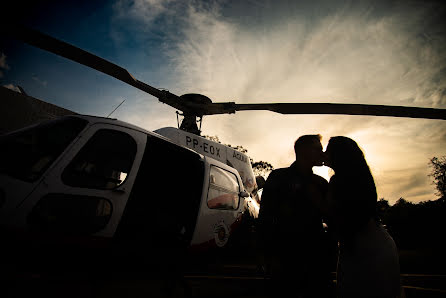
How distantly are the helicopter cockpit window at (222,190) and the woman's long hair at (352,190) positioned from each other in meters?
2.03

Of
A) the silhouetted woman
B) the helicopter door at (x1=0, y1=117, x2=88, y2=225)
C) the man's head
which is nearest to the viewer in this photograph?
the silhouetted woman

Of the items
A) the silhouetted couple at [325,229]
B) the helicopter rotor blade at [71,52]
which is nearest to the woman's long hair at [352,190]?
the silhouetted couple at [325,229]

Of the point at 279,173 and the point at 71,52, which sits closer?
the point at 279,173

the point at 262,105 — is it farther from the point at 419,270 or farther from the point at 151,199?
the point at 419,270

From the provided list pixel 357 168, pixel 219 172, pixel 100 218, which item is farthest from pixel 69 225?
pixel 357 168

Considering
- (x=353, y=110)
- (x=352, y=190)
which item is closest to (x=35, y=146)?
(x=352, y=190)

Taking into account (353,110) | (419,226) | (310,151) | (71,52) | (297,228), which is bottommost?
(297,228)

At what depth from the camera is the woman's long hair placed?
4.91 ft

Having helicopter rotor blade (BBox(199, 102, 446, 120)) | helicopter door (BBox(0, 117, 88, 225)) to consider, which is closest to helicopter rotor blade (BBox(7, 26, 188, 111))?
helicopter door (BBox(0, 117, 88, 225))

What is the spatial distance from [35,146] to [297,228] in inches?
107

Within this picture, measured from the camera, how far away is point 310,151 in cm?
207

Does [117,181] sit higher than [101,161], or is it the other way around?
[101,161]

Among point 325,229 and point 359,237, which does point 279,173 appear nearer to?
point 325,229

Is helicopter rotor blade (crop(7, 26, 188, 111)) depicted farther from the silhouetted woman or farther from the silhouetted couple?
the silhouetted woman
